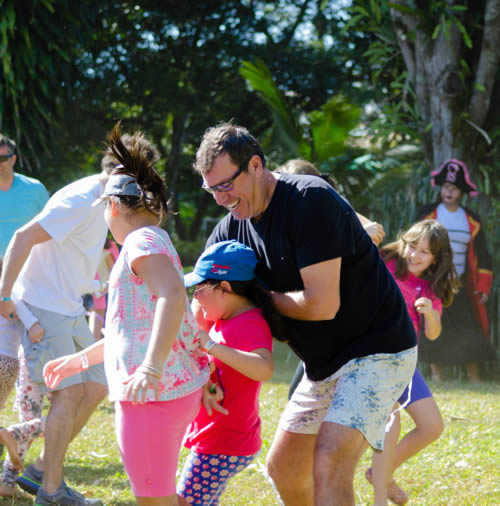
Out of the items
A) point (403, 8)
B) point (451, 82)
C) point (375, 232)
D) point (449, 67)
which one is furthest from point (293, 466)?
point (403, 8)

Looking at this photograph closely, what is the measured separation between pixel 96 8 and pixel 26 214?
6893 mm

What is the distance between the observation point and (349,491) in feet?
8.92

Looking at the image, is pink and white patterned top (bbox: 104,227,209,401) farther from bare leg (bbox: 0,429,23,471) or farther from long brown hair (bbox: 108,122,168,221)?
bare leg (bbox: 0,429,23,471)

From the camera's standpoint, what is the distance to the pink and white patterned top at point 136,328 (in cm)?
258

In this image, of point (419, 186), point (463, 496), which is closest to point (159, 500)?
point (463, 496)

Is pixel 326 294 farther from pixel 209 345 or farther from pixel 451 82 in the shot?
pixel 451 82

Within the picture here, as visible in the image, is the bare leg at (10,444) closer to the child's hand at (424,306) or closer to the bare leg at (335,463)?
the bare leg at (335,463)

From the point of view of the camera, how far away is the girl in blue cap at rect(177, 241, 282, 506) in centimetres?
290

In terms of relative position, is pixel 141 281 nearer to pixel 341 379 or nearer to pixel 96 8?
pixel 341 379

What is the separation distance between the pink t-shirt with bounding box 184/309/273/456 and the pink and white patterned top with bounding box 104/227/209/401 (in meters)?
0.25

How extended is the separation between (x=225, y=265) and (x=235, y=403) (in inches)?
21.9

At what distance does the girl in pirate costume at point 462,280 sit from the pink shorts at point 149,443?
18.4 ft

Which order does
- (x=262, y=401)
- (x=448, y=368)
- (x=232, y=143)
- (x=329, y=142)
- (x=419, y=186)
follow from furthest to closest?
(x=329, y=142) → (x=419, y=186) → (x=448, y=368) → (x=262, y=401) → (x=232, y=143)

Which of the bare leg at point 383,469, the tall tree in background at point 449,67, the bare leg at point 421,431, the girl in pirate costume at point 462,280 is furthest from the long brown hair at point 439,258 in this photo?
the tall tree in background at point 449,67
